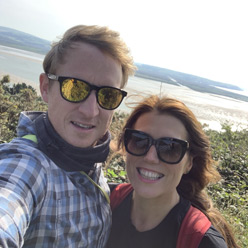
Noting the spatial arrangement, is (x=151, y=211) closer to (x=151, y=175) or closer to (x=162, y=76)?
(x=151, y=175)

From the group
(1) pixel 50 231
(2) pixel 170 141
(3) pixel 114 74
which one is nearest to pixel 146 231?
(2) pixel 170 141

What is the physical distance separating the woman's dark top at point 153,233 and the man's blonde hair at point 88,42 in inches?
50.9

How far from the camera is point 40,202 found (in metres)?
1.34

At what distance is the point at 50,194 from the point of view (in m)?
1.40

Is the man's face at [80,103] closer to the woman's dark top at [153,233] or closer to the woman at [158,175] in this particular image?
the woman at [158,175]

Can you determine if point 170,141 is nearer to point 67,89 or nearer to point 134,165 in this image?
point 134,165

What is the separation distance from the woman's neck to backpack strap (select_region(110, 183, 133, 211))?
175mm

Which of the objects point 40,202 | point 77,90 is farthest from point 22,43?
point 40,202

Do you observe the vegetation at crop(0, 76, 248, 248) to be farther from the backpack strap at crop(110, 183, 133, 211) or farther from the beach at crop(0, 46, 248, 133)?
the beach at crop(0, 46, 248, 133)

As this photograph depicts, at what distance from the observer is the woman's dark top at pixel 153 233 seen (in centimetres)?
179

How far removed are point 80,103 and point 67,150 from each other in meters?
0.34

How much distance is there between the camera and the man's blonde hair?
1.71 meters

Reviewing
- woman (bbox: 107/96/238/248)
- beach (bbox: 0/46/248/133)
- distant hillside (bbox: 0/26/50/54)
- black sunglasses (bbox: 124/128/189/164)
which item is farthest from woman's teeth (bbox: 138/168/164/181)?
distant hillside (bbox: 0/26/50/54)

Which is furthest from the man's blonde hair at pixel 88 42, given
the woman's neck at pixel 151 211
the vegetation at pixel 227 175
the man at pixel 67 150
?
the vegetation at pixel 227 175
